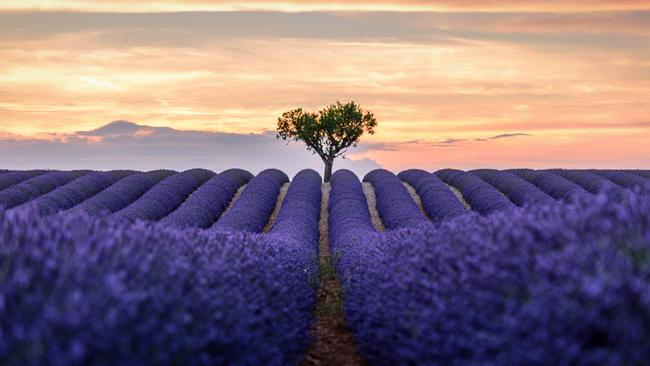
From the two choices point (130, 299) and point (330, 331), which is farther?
point (330, 331)

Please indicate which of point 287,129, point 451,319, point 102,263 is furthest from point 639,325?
point 287,129

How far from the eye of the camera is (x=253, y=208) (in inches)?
768

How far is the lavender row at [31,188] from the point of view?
21.4m

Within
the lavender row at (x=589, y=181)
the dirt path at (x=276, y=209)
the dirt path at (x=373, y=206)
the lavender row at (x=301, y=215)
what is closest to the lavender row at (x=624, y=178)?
the lavender row at (x=589, y=181)

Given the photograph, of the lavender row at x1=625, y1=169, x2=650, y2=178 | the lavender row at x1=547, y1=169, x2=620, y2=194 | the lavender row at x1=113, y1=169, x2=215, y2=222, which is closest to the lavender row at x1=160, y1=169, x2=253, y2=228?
the lavender row at x1=113, y1=169, x2=215, y2=222

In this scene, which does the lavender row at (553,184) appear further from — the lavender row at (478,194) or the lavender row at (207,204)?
the lavender row at (207,204)

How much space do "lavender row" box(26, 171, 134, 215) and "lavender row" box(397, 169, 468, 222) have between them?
10.5 m

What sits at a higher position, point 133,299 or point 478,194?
point 133,299

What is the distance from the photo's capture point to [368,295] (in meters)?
7.65

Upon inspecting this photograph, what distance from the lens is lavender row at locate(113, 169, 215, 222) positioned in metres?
18.1

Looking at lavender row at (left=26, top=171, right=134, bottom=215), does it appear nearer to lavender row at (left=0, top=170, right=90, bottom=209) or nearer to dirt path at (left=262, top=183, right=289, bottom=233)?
lavender row at (left=0, top=170, right=90, bottom=209)

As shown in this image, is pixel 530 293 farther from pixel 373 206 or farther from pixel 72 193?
pixel 72 193

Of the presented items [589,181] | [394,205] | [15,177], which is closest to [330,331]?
[394,205]

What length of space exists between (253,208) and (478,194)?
760cm
